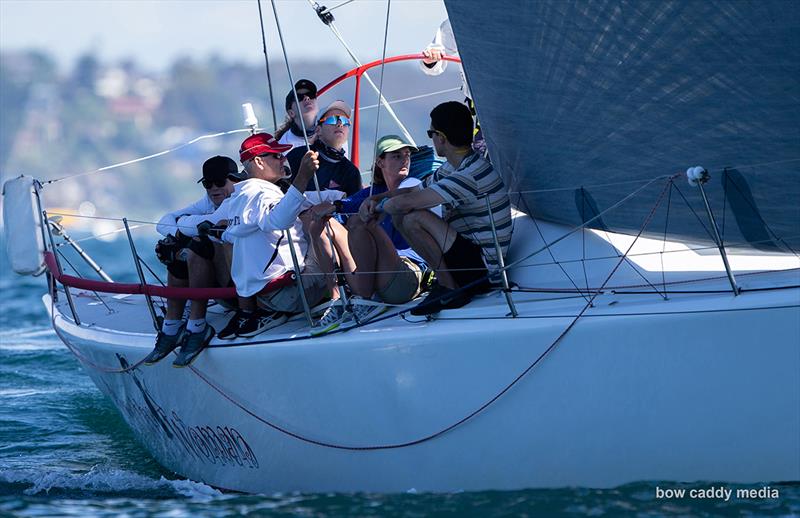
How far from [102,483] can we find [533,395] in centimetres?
214

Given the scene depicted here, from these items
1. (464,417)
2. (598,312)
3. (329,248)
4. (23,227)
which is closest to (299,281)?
(329,248)

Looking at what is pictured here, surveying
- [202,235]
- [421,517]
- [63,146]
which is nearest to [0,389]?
[202,235]

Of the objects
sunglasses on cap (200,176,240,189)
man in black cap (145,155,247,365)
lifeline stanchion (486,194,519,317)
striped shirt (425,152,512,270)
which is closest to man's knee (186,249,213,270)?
man in black cap (145,155,247,365)

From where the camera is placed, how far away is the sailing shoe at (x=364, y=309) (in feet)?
14.3

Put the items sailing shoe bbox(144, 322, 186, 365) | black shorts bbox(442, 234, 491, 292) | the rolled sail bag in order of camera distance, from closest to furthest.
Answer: black shorts bbox(442, 234, 491, 292)
sailing shoe bbox(144, 322, 186, 365)
the rolled sail bag

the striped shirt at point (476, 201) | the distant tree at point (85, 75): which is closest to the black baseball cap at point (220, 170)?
the striped shirt at point (476, 201)

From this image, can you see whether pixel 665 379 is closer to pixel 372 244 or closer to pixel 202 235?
pixel 372 244

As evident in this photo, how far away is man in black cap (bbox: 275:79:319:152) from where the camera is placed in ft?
18.2

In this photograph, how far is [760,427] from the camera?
357 centimetres

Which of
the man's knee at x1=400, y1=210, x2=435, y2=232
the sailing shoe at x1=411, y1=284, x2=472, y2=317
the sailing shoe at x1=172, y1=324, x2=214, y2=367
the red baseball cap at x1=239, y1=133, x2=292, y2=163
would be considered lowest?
the sailing shoe at x1=172, y1=324, x2=214, y2=367

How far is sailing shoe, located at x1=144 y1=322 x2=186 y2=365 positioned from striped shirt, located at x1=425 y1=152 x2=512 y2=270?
3.90ft

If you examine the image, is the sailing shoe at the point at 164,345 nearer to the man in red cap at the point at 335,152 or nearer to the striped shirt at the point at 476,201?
the man in red cap at the point at 335,152

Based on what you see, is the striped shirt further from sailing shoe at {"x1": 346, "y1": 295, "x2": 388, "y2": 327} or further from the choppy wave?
the choppy wave

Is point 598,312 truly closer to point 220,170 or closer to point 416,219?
point 416,219
